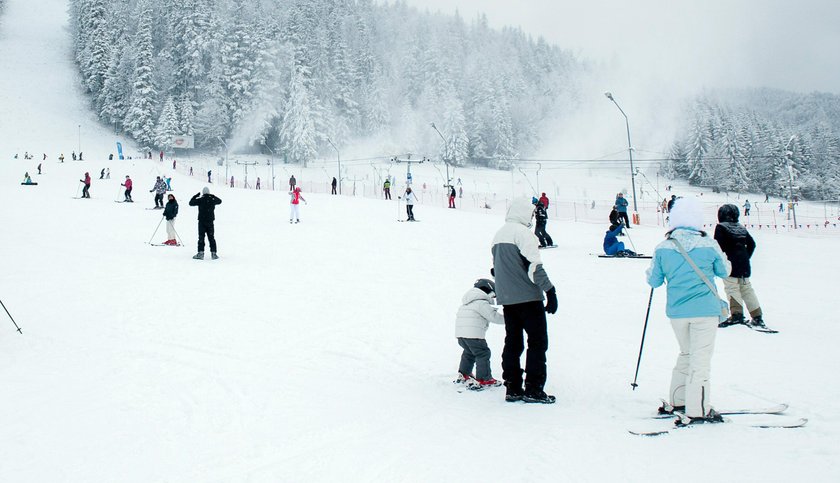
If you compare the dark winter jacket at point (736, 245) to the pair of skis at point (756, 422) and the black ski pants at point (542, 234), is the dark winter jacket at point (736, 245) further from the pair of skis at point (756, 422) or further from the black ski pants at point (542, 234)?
the black ski pants at point (542, 234)

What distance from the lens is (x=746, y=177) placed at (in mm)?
88750

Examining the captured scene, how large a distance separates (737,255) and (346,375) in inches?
230

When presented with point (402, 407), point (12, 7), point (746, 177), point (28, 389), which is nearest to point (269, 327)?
point (28, 389)

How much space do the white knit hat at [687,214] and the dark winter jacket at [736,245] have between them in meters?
3.80

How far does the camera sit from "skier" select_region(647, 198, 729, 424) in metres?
4.72

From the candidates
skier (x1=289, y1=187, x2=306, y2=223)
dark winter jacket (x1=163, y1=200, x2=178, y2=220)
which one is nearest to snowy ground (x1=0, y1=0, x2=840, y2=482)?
dark winter jacket (x1=163, y1=200, x2=178, y2=220)

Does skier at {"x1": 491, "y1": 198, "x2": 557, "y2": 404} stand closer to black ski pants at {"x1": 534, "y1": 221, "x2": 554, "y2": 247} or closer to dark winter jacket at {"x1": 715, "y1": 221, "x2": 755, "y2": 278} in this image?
dark winter jacket at {"x1": 715, "y1": 221, "x2": 755, "y2": 278}

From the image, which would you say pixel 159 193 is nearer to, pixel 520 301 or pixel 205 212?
pixel 205 212

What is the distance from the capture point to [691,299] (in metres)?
4.77

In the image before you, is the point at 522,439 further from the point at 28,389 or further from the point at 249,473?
the point at 28,389

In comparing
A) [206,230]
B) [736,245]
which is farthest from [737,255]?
[206,230]

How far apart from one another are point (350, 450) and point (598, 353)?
410 cm

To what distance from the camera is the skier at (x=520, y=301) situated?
5422 millimetres

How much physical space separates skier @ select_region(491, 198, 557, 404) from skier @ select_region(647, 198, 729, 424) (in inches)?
42.1
